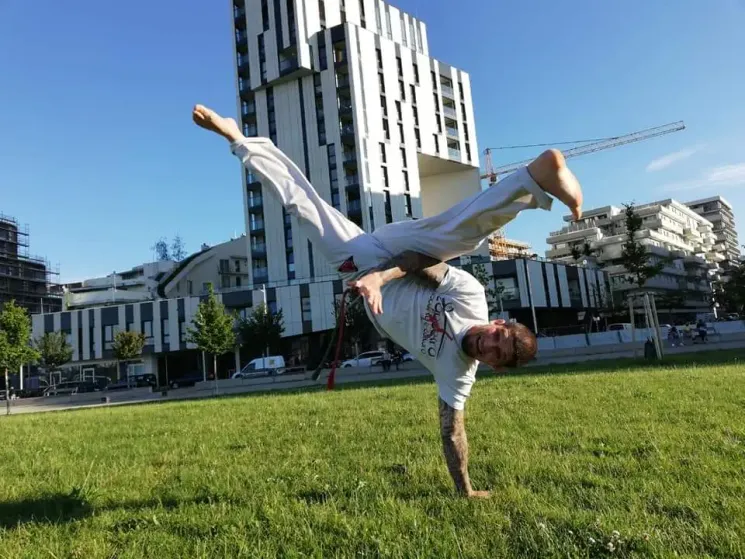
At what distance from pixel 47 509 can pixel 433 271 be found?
404 cm

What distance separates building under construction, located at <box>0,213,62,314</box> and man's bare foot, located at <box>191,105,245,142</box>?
4502 inches

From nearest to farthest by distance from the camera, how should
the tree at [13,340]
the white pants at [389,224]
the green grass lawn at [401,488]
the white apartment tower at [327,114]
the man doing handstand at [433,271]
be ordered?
the green grass lawn at [401,488] → the white pants at [389,224] → the man doing handstand at [433,271] → the tree at [13,340] → the white apartment tower at [327,114]

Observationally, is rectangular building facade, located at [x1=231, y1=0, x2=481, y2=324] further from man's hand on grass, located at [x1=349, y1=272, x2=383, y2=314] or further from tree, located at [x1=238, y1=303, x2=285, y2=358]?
man's hand on grass, located at [x1=349, y1=272, x2=383, y2=314]

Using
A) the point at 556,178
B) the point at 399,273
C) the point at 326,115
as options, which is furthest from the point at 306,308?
the point at 556,178

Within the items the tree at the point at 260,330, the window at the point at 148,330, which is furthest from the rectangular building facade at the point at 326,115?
the window at the point at 148,330

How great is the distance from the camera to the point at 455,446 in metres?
4.75

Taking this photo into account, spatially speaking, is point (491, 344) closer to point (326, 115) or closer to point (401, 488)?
point (401, 488)

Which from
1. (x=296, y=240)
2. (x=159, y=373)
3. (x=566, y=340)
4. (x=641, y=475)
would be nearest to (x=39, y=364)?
(x=159, y=373)

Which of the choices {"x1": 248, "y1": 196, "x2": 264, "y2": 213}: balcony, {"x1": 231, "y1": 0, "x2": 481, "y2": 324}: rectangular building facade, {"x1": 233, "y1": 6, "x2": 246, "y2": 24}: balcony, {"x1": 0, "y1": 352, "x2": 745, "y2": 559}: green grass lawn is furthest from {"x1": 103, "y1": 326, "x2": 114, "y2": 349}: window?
{"x1": 0, "y1": 352, "x2": 745, "y2": 559}: green grass lawn

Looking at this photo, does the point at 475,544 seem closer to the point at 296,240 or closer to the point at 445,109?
the point at 296,240

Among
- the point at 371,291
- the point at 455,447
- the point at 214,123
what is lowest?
the point at 455,447

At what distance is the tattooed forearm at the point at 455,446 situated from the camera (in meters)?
4.69

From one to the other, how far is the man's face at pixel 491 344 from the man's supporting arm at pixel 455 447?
0.60m

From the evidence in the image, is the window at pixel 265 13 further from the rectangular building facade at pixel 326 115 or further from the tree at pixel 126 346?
the tree at pixel 126 346
